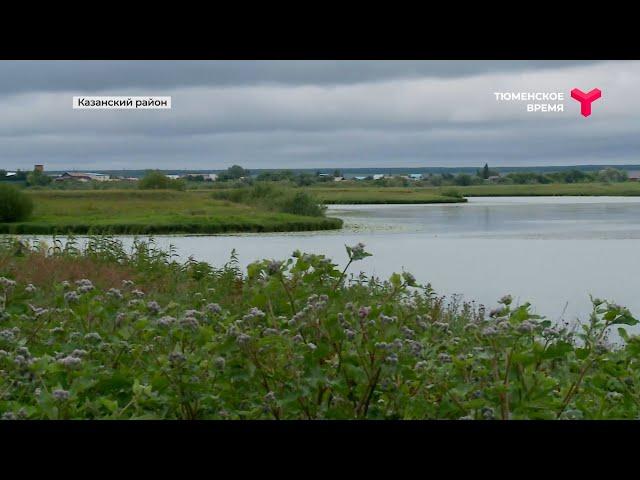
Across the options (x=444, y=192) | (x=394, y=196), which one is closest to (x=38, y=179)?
(x=394, y=196)

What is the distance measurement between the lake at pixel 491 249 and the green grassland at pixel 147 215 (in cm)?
83

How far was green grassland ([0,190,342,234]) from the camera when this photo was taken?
55.3 ft

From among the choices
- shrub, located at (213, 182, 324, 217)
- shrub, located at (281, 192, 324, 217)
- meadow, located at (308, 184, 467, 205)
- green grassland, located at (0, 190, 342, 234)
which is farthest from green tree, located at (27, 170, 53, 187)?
meadow, located at (308, 184, 467, 205)

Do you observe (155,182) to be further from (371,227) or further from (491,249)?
(491,249)

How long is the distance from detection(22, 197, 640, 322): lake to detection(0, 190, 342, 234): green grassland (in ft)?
2.71

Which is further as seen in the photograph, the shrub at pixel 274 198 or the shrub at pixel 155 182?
the shrub at pixel 274 198

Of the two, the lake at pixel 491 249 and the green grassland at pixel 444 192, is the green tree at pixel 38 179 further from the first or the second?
the green grassland at pixel 444 192

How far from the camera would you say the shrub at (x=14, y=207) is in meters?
17.1

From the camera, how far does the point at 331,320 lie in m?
3.46

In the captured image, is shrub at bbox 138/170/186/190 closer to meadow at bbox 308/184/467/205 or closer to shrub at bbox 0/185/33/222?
shrub at bbox 0/185/33/222

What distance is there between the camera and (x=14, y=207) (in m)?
17.3

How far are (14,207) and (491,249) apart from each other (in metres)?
9.69

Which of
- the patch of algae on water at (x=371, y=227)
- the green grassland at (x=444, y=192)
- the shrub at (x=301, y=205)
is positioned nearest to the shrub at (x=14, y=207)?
the shrub at (x=301, y=205)
